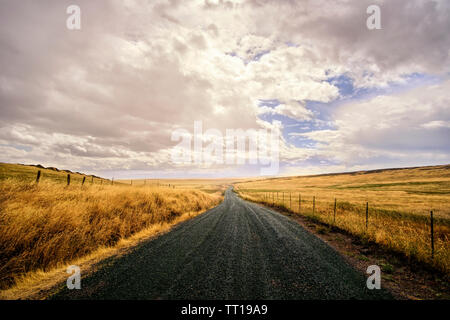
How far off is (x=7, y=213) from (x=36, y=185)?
3.43 metres

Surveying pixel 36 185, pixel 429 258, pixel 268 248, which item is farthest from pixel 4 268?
pixel 429 258

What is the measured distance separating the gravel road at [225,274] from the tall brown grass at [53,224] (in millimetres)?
1648

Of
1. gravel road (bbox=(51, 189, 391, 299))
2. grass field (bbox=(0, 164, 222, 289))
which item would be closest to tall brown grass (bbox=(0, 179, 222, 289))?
grass field (bbox=(0, 164, 222, 289))

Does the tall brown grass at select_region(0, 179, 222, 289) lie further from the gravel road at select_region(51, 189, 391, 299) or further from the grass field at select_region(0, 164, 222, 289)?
the gravel road at select_region(51, 189, 391, 299)

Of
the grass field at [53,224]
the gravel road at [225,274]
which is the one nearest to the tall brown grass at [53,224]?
the grass field at [53,224]

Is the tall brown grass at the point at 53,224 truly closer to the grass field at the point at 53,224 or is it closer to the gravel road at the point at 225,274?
the grass field at the point at 53,224

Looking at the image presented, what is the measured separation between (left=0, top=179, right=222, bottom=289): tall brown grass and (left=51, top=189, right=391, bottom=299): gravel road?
64.9 inches

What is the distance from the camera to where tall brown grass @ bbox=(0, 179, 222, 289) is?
17.4ft

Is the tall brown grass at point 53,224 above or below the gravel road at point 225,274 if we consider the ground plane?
above

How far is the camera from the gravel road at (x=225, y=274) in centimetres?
424

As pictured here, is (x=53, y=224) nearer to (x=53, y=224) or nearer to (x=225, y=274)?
(x=53, y=224)

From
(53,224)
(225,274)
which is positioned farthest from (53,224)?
(225,274)

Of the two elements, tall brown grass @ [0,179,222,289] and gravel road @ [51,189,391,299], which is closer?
gravel road @ [51,189,391,299]
